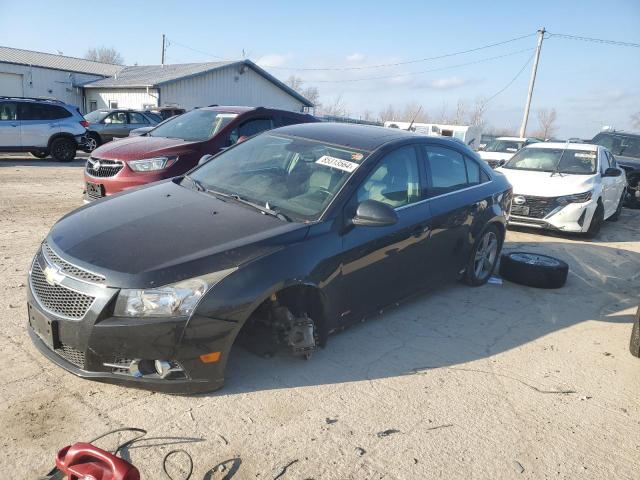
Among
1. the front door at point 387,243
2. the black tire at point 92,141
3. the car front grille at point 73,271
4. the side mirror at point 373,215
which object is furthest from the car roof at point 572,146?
the black tire at point 92,141

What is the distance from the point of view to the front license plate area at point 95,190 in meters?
6.31

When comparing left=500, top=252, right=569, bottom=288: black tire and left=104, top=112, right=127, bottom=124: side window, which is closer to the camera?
left=500, top=252, right=569, bottom=288: black tire

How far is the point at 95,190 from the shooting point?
6.40 m

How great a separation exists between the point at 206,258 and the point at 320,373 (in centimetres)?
117

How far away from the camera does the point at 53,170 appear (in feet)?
42.5

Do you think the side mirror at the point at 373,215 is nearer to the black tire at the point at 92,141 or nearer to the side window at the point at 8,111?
the side window at the point at 8,111

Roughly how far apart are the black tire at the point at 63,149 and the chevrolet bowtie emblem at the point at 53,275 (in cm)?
1373

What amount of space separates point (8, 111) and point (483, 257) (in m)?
14.0

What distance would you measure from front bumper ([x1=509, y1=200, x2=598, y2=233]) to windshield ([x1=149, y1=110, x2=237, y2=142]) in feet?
17.3

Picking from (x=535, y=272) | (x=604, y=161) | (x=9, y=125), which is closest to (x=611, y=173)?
(x=604, y=161)

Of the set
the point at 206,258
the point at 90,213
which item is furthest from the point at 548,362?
the point at 90,213

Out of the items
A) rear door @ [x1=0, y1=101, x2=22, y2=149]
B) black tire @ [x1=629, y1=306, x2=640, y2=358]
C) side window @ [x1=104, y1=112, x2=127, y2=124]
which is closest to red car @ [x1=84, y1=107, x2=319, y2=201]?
black tire @ [x1=629, y1=306, x2=640, y2=358]

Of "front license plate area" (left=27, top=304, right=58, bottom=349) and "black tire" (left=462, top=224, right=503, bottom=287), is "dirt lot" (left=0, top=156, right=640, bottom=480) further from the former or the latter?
"black tire" (left=462, top=224, right=503, bottom=287)

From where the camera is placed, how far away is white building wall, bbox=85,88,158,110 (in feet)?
93.4
